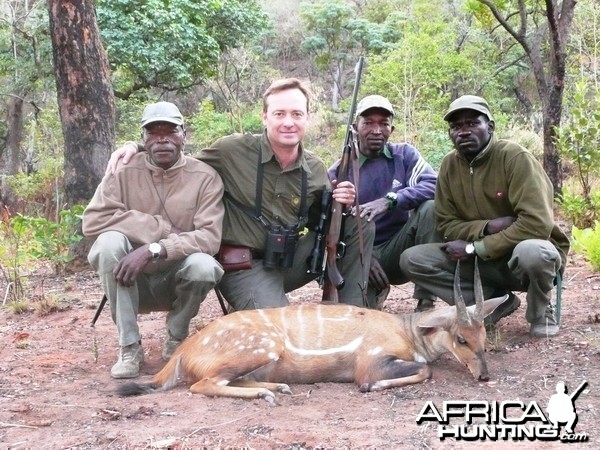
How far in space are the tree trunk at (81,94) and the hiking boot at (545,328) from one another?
5686mm

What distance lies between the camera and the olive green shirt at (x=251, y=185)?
5812 mm

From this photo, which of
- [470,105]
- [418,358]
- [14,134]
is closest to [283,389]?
[418,358]

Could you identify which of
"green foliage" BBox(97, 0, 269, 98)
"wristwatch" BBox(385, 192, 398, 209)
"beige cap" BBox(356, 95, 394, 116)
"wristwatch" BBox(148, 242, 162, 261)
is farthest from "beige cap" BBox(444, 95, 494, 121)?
"green foliage" BBox(97, 0, 269, 98)

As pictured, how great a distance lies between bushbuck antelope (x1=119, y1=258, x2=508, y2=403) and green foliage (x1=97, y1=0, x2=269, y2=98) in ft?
39.0

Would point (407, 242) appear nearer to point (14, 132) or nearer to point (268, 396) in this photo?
point (268, 396)

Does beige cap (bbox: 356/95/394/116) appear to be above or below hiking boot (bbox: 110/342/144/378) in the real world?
above

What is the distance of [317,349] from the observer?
5.07m

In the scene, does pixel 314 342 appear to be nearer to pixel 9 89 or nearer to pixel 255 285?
pixel 255 285

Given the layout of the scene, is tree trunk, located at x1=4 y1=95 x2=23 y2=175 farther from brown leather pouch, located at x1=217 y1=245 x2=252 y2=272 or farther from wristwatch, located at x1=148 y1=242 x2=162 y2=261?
wristwatch, located at x1=148 y1=242 x2=162 y2=261

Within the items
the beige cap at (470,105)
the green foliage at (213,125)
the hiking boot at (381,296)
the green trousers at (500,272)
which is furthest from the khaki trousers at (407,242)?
the green foliage at (213,125)

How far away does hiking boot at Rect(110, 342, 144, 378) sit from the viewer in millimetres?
5176

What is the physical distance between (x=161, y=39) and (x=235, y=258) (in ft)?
42.6

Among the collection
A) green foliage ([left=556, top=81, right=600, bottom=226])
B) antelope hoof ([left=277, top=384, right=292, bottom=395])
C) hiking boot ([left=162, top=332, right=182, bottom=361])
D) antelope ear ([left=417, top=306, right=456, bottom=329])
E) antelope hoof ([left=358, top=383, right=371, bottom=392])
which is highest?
green foliage ([left=556, top=81, right=600, bottom=226])

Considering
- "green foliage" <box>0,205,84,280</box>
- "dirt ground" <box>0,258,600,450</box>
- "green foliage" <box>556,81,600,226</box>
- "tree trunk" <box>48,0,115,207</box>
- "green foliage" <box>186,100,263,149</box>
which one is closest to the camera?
"dirt ground" <box>0,258,600,450</box>
